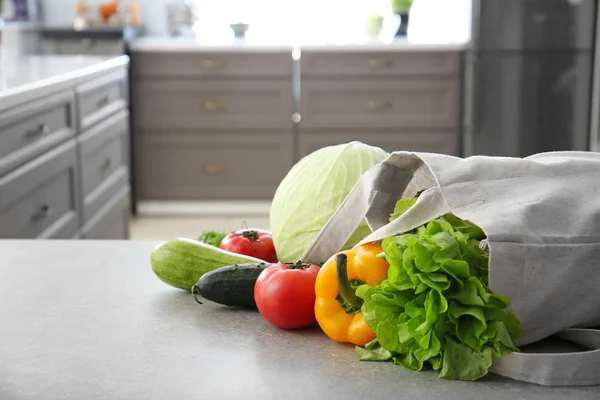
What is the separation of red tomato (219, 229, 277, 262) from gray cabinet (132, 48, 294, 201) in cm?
400

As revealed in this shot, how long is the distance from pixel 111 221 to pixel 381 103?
1.98 meters

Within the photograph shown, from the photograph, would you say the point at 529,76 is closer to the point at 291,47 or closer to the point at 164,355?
the point at 291,47

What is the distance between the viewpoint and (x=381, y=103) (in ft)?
16.8

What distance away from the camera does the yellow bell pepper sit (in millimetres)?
815

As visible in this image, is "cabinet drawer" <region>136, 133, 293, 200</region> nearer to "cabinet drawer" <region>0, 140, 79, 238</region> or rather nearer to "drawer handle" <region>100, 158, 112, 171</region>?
"drawer handle" <region>100, 158, 112, 171</region>

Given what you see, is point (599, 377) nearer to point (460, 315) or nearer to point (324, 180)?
point (460, 315)

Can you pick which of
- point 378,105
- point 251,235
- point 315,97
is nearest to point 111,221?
point 315,97

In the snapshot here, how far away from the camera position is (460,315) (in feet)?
2.40

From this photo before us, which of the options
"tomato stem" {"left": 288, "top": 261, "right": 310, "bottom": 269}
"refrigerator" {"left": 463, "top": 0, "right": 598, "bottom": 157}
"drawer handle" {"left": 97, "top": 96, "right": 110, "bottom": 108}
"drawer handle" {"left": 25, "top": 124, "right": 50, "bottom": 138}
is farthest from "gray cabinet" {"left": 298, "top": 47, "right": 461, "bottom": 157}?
"tomato stem" {"left": 288, "top": 261, "right": 310, "bottom": 269}

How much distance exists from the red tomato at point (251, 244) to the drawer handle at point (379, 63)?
13.2 feet

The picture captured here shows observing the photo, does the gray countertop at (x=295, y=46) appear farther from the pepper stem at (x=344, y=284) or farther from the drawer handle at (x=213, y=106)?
the pepper stem at (x=344, y=284)

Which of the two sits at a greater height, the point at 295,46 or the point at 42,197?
the point at 295,46

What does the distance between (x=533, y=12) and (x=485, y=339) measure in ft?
14.6

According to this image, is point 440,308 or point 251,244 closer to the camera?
point 440,308
